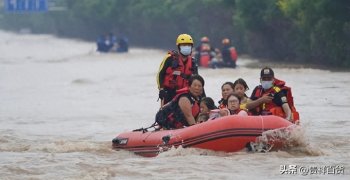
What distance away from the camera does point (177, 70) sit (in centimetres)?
1485

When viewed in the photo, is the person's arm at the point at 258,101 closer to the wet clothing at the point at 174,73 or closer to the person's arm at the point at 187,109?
the person's arm at the point at 187,109

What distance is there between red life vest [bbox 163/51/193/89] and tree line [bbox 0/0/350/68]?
64.0 feet

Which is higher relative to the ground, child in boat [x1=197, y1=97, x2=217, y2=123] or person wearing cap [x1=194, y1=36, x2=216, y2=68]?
child in boat [x1=197, y1=97, x2=217, y2=123]

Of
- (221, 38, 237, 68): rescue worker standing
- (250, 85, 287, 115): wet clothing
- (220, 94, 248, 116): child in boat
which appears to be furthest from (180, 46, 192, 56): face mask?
(221, 38, 237, 68): rescue worker standing

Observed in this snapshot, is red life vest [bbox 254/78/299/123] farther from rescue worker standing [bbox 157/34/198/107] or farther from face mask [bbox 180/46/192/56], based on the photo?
face mask [bbox 180/46/192/56]

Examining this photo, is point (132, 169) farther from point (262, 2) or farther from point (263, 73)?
point (262, 2)

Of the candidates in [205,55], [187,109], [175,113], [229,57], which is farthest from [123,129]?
[205,55]

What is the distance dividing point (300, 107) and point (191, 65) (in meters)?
7.16

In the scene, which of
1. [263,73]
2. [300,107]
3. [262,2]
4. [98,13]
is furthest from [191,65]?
[98,13]

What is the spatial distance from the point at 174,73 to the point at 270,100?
1685 millimetres

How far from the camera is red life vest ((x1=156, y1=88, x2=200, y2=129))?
13734mm

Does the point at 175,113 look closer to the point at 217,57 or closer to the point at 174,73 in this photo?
the point at 174,73

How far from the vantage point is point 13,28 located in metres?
162

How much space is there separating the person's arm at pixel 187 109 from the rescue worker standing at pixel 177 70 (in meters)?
1.17
